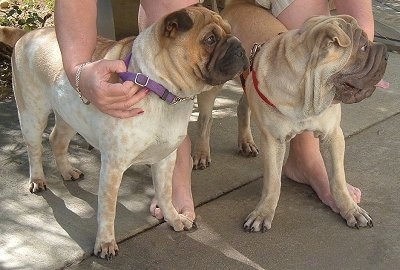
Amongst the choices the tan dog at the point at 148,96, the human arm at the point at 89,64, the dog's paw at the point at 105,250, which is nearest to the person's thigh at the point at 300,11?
the tan dog at the point at 148,96

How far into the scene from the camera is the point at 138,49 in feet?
8.81

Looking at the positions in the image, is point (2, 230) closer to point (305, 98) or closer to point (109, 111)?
point (109, 111)

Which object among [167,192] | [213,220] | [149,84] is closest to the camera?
[149,84]

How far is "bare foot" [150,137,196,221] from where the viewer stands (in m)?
3.33

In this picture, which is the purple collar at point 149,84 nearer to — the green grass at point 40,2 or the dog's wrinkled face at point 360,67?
the dog's wrinkled face at point 360,67

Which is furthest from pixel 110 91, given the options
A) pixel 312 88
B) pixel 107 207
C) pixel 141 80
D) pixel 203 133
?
pixel 203 133

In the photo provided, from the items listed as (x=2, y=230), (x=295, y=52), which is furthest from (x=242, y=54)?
(x=2, y=230)

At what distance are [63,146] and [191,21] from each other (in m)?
1.36

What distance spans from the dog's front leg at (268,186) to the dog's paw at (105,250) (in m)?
0.65

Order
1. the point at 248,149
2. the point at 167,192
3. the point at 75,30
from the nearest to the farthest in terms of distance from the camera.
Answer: the point at 75,30 < the point at 167,192 < the point at 248,149

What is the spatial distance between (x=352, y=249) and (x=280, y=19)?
131 centimetres

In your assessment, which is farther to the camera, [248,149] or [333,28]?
[248,149]

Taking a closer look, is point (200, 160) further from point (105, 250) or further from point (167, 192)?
point (105, 250)

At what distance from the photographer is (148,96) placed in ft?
8.89
